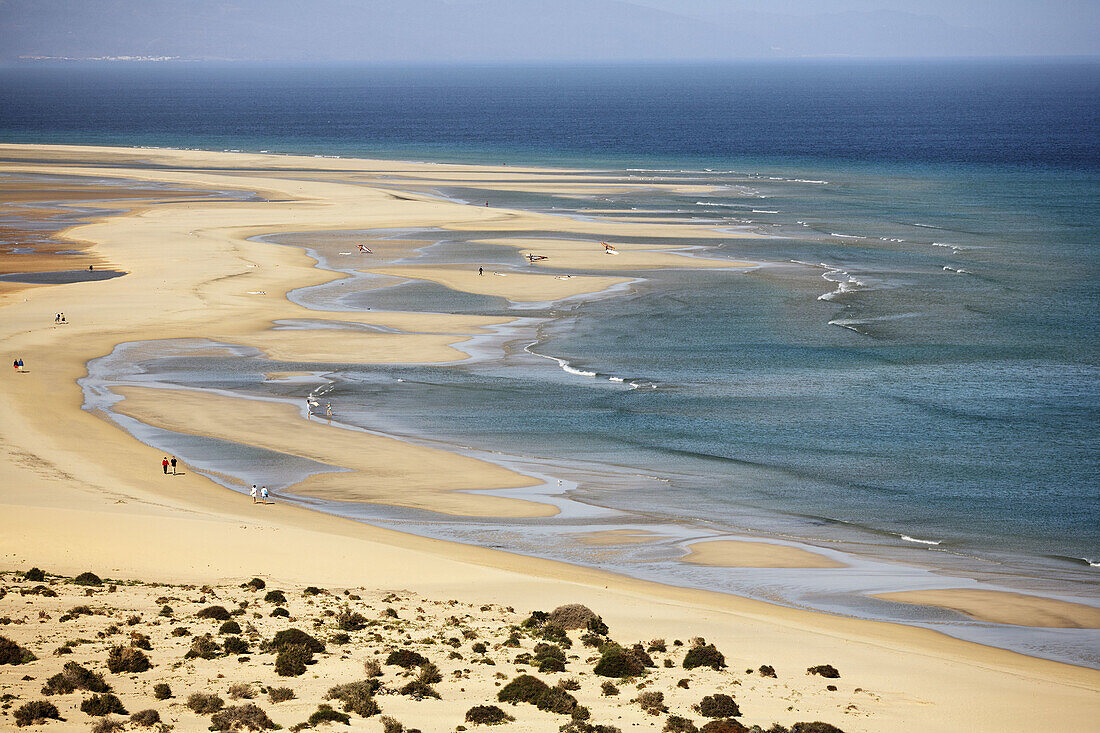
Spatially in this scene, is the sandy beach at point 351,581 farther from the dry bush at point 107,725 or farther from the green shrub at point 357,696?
the dry bush at point 107,725

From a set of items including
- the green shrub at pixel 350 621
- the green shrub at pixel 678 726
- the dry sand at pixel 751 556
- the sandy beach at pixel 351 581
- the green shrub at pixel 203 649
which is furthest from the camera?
the dry sand at pixel 751 556

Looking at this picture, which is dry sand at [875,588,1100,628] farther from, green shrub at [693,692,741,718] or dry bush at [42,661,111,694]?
dry bush at [42,661,111,694]

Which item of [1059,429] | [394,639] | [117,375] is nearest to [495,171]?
[117,375]

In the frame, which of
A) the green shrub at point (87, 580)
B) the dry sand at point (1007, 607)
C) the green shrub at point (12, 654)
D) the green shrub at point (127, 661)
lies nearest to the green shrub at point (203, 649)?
the green shrub at point (127, 661)

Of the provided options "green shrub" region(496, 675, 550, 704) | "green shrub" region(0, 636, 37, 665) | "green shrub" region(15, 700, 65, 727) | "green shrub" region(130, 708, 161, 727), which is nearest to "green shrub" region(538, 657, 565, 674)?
"green shrub" region(496, 675, 550, 704)

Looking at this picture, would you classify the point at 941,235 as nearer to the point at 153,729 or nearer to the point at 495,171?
the point at 495,171
